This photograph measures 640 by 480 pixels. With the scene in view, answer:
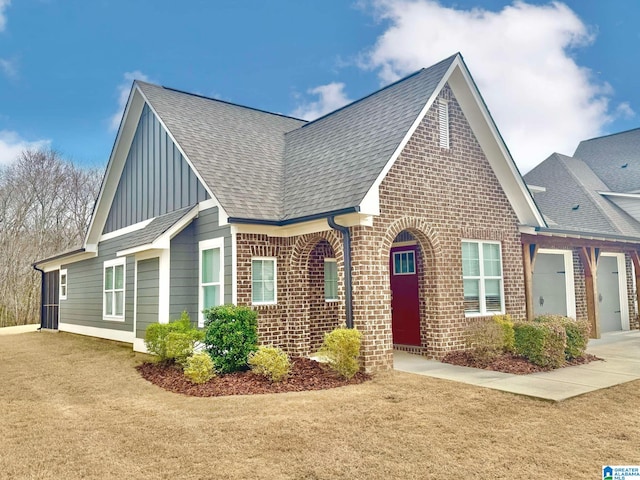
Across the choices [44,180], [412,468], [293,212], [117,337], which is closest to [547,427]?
[412,468]

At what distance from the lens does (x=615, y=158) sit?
23.0 m

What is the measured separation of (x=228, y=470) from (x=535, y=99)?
2685 cm

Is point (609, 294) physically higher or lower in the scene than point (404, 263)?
lower

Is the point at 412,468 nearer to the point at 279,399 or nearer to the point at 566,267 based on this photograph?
the point at 279,399

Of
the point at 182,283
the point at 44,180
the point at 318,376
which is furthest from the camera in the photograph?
the point at 44,180

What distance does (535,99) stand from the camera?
86.8ft

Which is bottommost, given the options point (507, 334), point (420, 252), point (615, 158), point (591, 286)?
point (507, 334)

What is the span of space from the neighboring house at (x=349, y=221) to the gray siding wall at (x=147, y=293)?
0.06 meters

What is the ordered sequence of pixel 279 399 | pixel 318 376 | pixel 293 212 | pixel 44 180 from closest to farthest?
pixel 279 399 < pixel 318 376 < pixel 293 212 < pixel 44 180

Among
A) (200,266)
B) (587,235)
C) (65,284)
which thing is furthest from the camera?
(65,284)

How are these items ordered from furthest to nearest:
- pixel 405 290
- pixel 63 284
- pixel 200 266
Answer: pixel 63 284 < pixel 405 290 < pixel 200 266

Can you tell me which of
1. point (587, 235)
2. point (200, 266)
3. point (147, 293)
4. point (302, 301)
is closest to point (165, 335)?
point (200, 266)

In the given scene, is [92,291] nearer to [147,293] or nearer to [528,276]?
[147,293]

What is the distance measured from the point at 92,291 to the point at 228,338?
36.3 feet
